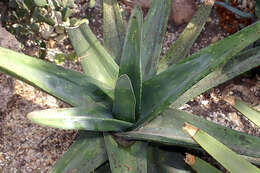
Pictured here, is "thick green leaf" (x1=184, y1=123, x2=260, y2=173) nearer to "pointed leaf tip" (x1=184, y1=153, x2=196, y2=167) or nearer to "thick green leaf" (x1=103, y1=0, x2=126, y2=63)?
"pointed leaf tip" (x1=184, y1=153, x2=196, y2=167)

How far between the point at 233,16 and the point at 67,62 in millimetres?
1014

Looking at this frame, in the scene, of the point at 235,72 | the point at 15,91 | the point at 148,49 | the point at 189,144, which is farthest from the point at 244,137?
the point at 15,91

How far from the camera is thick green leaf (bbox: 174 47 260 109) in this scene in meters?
1.25

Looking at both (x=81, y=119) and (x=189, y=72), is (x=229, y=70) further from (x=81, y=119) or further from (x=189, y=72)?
(x=81, y=119)

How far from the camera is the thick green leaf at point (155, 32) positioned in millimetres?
1278

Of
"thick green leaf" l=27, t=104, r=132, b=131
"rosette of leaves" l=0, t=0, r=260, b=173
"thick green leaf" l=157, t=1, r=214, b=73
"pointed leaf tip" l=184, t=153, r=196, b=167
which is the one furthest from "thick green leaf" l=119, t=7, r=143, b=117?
"thick green leaf" l=157, t=1, r=214, b=73

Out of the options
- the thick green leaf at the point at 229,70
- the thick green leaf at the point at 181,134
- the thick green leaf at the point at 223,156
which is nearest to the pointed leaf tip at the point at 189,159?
the thick green leaf at the point at 181,134

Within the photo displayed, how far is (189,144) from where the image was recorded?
3.34 feet

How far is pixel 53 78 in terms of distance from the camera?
1.01 meters

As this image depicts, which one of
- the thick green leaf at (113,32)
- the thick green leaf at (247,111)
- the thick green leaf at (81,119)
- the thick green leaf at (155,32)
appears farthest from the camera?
the thick green leaf at (113,32)

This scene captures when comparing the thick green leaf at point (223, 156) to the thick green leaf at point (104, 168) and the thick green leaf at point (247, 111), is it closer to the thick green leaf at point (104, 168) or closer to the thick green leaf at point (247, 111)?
the thick green leaf at point (247, 111)

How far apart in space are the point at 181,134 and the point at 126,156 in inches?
8.0

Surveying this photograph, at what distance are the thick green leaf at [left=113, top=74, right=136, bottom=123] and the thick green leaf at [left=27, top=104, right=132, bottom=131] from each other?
3cm

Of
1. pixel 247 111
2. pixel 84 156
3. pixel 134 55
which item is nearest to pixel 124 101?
pixel 134 55
